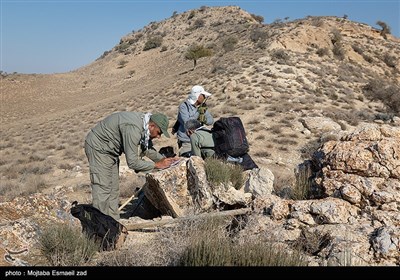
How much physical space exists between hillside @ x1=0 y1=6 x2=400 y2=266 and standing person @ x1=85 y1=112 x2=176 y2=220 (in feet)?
9.34

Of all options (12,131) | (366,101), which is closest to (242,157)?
(366,101)

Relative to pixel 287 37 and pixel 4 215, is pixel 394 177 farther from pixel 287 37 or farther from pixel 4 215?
pixel 287 37

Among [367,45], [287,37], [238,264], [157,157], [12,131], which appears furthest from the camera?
[367,45]

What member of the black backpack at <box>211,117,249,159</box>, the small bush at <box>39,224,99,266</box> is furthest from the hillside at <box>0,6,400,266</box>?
the small bush at <box>39,224,99,266</box>

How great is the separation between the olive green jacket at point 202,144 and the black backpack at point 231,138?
15cm

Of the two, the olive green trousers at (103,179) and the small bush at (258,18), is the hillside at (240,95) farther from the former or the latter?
the small bush at (258,18)

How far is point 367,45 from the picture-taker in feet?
100

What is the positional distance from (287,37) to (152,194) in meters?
22.8

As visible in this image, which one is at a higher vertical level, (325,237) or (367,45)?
(367,45)

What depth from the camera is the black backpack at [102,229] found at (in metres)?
3.90

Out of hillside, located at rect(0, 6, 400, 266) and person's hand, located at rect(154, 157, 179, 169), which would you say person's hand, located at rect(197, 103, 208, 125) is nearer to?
person's hand, located at rect(154, 157, 179, 169)

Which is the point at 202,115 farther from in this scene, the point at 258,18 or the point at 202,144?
the point at 258,18

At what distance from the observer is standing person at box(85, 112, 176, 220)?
411 centimetres

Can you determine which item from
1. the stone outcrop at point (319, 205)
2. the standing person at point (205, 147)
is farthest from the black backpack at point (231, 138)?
the stone outcrop at point (319, 205)
